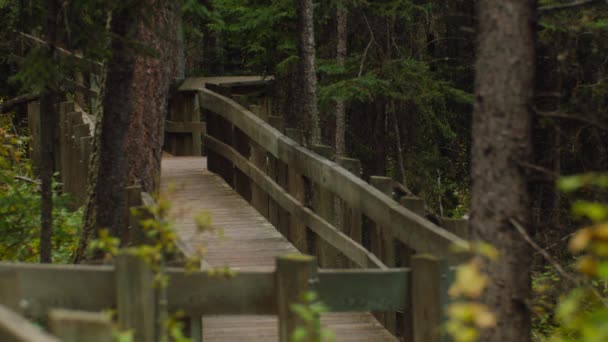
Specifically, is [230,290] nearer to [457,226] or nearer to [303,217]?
[457,226]

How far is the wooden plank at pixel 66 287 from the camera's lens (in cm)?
537

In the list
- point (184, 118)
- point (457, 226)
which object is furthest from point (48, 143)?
point (184, 118)

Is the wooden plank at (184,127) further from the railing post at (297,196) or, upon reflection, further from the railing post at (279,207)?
the railing post at (297,196)

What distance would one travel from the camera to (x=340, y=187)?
8.83m

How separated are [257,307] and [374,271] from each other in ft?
2.29

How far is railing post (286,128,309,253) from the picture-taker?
10.1 meters

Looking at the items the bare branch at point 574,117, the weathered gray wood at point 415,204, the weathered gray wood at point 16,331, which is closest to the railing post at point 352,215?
the weathered gray wood at point 415,204

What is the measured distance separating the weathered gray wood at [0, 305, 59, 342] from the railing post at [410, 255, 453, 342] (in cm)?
254

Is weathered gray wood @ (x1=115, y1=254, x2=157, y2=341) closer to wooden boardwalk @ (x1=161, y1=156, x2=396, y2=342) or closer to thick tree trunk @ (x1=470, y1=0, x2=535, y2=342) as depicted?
wooden boardwalk @ (x1=161, y1=156, x2=396, y2=342)

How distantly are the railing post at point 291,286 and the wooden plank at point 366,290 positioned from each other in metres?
0.22

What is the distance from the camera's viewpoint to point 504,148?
5.42 metres

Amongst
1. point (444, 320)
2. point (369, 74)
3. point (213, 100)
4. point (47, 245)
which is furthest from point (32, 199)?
point (369, 74)

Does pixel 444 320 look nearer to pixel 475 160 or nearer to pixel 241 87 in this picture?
pixel 475 160

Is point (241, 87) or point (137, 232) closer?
point (137, 232)
